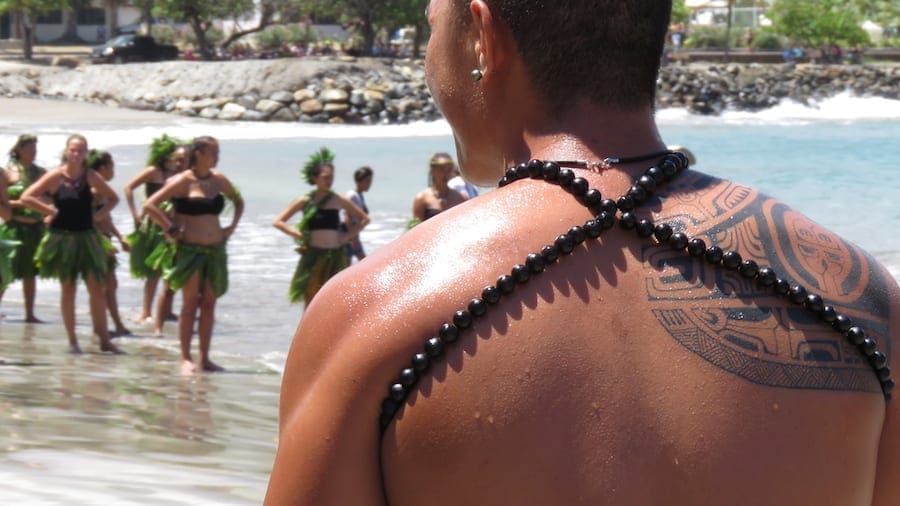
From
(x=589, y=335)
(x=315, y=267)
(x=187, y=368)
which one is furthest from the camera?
(x=315, y=267)

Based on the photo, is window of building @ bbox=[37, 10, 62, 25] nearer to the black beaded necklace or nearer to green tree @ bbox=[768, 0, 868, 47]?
green tree @ bbox=[768, 0, 868, 47]

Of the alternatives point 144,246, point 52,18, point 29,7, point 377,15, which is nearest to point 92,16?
point 52,18

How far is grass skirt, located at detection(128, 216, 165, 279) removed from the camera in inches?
504

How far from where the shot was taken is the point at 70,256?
37.7 ft

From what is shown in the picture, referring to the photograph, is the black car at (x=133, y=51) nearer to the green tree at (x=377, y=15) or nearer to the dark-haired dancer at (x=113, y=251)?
the green tree at (x=377, y=15)

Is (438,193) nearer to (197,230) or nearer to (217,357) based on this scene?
(197,230)

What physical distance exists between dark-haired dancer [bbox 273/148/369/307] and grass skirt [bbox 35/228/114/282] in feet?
5.15

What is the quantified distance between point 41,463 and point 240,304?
748cm

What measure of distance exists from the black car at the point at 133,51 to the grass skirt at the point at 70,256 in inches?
1736

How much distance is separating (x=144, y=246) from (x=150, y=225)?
25cm

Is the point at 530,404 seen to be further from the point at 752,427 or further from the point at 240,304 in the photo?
the point at 240,304

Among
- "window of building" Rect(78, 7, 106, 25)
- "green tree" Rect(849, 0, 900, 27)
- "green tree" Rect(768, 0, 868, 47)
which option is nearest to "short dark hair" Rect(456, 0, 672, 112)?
"green tree" Rect(768, 0, 868, 47)

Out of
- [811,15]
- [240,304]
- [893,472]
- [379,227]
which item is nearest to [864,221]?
[379,227]

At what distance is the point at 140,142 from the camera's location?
35.9m
